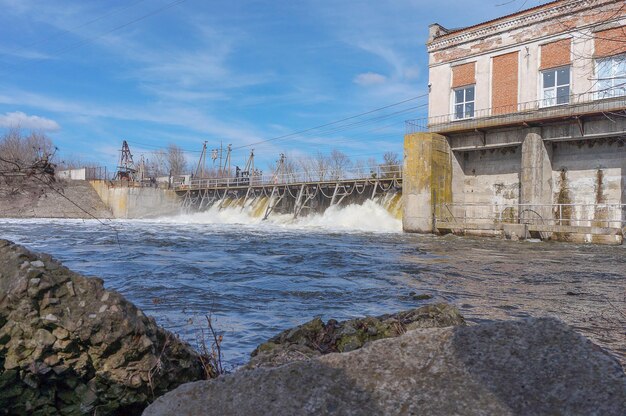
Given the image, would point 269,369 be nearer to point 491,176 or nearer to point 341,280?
point 341,280

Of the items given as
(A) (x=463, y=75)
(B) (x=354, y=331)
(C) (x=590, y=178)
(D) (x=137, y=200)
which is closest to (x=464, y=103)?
(A) (x=463, y=75)

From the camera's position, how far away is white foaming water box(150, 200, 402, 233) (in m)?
28.8

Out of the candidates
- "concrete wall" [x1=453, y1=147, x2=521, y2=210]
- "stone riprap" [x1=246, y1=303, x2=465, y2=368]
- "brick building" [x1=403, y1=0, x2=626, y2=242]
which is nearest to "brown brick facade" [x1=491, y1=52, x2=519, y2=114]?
"brick building" [x1=403, y1=0, x2=626, y2=242]

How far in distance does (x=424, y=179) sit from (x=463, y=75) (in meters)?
6.08

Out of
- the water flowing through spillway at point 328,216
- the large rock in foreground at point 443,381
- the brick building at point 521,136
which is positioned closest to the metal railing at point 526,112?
the brick building at point 521,136

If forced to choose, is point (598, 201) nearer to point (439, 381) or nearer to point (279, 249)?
point (279, 249)

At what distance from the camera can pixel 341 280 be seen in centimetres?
1068

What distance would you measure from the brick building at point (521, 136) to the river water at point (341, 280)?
11.1ft

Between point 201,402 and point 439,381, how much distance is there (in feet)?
3.22

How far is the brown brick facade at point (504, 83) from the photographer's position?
23625mm

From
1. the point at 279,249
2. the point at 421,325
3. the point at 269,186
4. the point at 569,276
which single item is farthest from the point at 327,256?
the point at 269,186

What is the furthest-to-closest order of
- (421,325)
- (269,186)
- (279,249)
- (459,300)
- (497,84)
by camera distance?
(269,186)
(497,84)
(279,249)
(459,300)
(421,325)

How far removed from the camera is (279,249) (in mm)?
→ 17375

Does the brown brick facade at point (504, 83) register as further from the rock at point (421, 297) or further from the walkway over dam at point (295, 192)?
the rock at point (421, 297)
